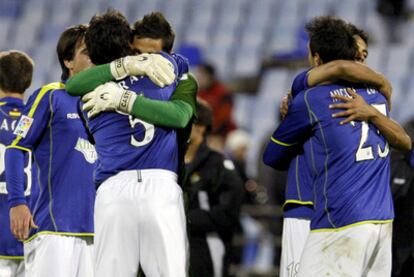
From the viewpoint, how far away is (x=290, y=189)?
19.8ft

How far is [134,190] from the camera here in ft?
18.1

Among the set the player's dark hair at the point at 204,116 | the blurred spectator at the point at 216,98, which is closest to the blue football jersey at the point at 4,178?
the player's dark hair at the point at 204,116

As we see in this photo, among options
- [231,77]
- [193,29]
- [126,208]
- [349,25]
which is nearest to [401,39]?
[231,77]

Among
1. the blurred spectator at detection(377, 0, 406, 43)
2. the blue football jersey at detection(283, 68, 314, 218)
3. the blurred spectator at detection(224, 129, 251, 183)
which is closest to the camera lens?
the blue football jersey at detection(283, 68, 314, 218)

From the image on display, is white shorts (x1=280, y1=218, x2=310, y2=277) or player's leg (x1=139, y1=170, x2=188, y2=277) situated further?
white shorts (x1=280, y1=218, x2=310, y2=277)

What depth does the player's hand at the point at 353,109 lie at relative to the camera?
5621 millimetres

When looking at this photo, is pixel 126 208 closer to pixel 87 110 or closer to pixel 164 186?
pixel 164 186

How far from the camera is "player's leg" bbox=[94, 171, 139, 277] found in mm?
5484

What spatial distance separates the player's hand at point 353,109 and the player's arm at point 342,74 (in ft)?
0.35

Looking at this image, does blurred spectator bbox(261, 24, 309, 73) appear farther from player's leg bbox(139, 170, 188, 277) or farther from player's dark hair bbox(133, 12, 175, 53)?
player's leg bbox(139, 170, 188, 277)

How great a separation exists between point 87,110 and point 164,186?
2.11ft

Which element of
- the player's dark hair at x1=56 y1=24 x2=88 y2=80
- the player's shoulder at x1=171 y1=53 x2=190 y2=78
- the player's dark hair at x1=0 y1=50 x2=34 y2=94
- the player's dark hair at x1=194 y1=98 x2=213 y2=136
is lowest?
the player's dark hair at x1=194 y1=98 x2=213 y2=136

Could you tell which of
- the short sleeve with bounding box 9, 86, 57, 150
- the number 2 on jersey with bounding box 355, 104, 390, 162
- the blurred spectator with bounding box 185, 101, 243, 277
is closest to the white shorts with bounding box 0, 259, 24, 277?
the short sleeve with bounding box 9, 86, 57, 150

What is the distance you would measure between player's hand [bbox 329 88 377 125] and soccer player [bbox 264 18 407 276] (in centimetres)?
4
